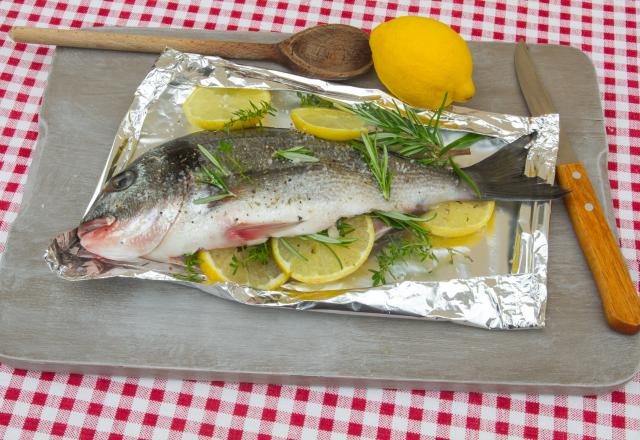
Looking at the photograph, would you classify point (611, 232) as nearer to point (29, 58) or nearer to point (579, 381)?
point (579, 381)

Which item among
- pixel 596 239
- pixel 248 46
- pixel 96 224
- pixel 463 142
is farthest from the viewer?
pixel 248 46

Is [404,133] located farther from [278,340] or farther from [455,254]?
[278,340]

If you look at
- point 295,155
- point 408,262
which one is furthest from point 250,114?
point 408,262

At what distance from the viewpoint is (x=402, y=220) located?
2.02m

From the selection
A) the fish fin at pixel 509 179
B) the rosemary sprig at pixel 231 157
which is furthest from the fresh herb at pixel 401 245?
the rosemary sprig at pixel 231 157

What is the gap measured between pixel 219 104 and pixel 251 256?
53 cm

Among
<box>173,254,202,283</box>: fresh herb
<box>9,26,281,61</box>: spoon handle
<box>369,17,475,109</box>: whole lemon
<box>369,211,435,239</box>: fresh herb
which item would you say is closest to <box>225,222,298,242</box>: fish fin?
<box>173,254,202,283</box>: fresh herb

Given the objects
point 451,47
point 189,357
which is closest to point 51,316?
point 189,357

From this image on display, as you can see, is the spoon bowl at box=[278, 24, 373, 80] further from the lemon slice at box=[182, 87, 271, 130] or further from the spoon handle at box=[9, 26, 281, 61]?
the lemon slice at box=[182, 87, 271, 130]

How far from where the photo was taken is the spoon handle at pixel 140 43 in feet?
8.01

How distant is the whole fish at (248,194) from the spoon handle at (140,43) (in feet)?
1.62

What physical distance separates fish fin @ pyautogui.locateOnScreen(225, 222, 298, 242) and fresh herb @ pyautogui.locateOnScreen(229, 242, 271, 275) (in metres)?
0.05

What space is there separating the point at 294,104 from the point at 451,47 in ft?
1.71

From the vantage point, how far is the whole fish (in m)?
1.89
